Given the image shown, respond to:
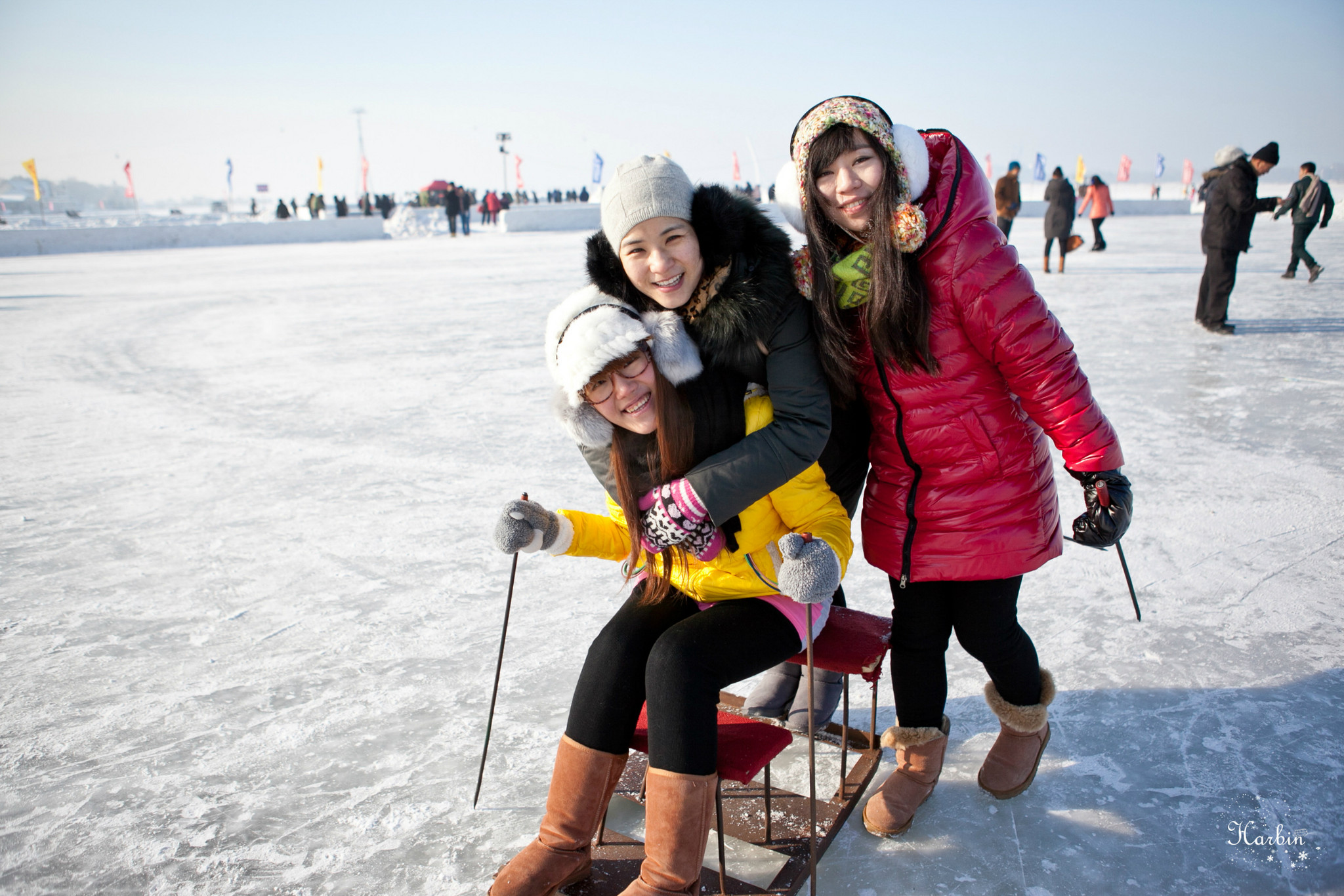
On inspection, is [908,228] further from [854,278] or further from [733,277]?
[733,277]

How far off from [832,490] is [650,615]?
0.50 meters

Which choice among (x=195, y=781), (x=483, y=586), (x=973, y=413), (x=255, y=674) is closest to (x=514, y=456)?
(x=483, y=586)

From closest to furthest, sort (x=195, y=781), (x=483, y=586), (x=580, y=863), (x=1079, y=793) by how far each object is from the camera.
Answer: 1. (x=580, y=863)
2. (x=1079, y=793)
3. (x=195, y=781)
4. (x=483, y=586)

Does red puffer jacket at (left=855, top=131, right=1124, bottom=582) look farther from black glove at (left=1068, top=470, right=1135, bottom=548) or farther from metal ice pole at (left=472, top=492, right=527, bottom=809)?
metal ice pole at (left=472, top=492, right=527, bottom=809)

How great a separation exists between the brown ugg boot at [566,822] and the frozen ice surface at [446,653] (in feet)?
0.66

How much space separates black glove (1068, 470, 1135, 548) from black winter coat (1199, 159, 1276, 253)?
18.8 feet

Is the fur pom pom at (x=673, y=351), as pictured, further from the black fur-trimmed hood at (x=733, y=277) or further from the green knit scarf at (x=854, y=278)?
the green knit scarf at (x=854, y=278)

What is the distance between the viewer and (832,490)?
1827mm

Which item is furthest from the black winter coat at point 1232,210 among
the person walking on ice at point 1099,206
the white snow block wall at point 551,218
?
the white snow block wall at point 551,218

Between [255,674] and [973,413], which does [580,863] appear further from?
[255,674]

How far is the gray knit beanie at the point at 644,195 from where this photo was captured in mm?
1603

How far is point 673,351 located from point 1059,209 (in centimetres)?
999

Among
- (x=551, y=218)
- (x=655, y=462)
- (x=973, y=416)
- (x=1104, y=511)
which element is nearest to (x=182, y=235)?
(x=551, y=218)

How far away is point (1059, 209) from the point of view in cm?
1000
